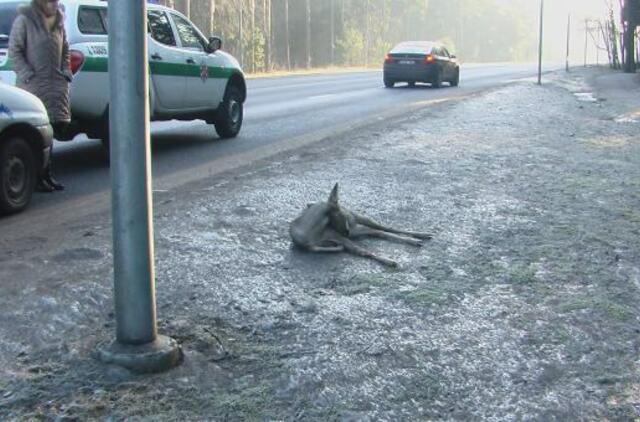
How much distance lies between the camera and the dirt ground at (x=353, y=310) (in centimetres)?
368

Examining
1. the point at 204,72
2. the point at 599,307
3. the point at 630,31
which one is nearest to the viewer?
the point at 599,307

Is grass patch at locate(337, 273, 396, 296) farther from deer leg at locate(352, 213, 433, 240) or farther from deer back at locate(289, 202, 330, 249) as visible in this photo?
deer leg at locate(352, 213, 433, 240)

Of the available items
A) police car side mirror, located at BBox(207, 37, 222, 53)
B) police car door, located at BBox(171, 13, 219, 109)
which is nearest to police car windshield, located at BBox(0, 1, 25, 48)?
police car door, located at BBox(171, 13, 219, 109)

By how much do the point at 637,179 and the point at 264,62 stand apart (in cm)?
5023

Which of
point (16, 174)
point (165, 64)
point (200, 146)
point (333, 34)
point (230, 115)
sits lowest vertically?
point (200, 146)

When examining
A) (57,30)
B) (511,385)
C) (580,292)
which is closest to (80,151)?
(57,30)

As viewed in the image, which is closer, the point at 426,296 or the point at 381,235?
the point at 426,296

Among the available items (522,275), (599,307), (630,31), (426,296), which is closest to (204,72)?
(522,275)

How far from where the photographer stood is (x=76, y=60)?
8.88m

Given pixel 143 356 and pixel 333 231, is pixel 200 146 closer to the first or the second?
pixel 333 231

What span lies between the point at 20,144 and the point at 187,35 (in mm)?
4696

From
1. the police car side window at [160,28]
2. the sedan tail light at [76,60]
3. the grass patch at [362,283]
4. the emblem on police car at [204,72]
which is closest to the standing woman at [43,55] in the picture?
the sedan tail light at [76,60]

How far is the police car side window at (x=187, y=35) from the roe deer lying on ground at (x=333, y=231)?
583 cm

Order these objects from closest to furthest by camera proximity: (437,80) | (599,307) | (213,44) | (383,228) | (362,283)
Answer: (599,307) < (362,283) < (383,228) < (213,44) < (437,80)
